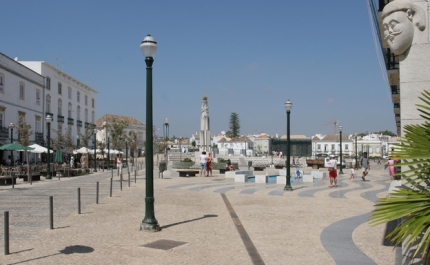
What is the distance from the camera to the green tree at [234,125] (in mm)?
158500

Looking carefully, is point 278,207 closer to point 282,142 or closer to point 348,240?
point 348,240

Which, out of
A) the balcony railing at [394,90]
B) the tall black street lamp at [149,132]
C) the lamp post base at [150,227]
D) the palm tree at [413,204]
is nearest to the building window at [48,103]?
the balcony railing at [394,90]

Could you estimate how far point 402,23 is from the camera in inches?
203

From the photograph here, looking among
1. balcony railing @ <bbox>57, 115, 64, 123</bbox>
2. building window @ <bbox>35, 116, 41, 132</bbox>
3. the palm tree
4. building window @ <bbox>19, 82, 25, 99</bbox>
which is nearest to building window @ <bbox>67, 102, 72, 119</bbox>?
balcony railing @ <bbox>57, 115, 64, 123</bbox>

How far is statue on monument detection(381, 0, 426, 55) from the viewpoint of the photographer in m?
5.08

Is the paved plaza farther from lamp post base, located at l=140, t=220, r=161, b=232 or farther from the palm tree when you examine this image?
the palm tree

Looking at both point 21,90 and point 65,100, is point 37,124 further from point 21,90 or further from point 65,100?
point 65,100

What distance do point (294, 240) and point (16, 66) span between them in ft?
127

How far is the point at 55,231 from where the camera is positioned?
8570 millimetres

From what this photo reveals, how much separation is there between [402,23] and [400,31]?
0.10 meters

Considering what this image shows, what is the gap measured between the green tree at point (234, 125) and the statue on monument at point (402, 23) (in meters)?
153

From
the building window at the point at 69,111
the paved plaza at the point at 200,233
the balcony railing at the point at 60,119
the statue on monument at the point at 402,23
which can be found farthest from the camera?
the building window at the point at 69,111

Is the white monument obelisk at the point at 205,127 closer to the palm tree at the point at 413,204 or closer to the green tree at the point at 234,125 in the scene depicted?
the palm tree at the point at 413,204

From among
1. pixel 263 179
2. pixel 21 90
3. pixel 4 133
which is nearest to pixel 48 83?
pixel 21 90
